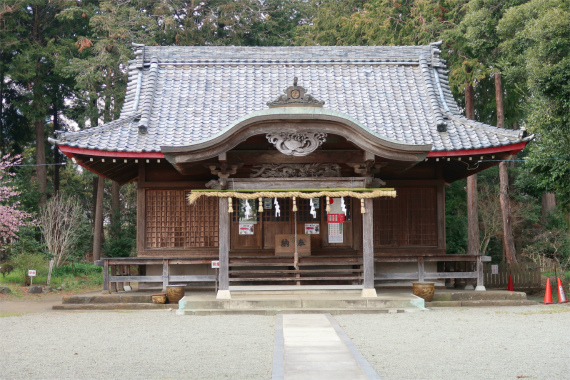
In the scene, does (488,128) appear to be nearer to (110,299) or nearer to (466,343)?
(466,343)

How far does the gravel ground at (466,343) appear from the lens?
21.4ft

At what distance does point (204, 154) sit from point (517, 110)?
18.8 m

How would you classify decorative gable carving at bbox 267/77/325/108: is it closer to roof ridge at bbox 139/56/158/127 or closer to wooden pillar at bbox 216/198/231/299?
wooden pillar at bbox 216/198/231/299

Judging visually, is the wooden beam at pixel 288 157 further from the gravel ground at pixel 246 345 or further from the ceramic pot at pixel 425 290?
the gravel ground at pixel 246 345

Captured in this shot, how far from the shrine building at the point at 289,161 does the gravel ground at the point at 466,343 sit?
2004 mm

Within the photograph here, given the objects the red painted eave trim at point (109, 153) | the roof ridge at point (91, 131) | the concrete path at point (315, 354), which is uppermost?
the roof ridge at point (91, 131)

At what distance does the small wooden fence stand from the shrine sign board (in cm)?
626

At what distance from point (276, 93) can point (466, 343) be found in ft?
32.0

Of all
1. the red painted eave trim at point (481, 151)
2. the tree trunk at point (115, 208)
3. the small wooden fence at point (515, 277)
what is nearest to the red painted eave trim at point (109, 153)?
the red painted eave trim at point (481, 151)

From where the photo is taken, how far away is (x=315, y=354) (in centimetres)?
738

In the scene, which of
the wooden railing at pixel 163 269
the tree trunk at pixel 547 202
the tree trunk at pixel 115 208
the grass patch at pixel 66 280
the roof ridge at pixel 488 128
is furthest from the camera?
the tree trunk at pixel 547 202

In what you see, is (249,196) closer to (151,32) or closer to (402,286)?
(402,286)

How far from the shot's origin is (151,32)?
3014 centimetres

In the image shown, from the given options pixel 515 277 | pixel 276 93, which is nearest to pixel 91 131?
pixel 276 93
